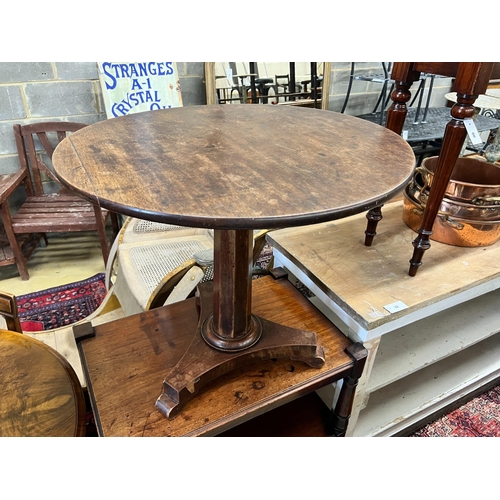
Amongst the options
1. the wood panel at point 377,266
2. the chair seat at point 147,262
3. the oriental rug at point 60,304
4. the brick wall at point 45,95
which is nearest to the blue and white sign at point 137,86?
the brick wall at point 45,95

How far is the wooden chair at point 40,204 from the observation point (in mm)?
2184

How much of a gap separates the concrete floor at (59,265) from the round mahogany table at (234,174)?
1629mm

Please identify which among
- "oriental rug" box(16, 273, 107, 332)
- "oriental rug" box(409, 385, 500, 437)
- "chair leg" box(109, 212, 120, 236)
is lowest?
"oriental rug" box(16, 273, 107, 332)

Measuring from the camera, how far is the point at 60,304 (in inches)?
85.6

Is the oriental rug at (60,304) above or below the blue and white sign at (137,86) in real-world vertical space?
below

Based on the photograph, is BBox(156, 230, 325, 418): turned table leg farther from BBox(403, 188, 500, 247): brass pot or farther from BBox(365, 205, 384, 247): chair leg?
BBox(403, 188, 500, 247): brass pot

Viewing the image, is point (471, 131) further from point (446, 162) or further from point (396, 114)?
point (396, 114)

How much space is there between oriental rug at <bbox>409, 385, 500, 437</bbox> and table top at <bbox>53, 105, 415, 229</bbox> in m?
1.14

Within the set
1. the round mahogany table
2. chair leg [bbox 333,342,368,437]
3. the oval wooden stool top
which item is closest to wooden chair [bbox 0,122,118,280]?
the oval wooden stool top

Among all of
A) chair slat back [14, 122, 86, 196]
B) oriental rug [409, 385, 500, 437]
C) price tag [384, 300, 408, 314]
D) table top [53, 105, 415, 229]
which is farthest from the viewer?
chair slat back [14, 122, 86, 196]

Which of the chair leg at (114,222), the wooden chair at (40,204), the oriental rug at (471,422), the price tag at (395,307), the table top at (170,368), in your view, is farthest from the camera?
the chair leg at (114,222)

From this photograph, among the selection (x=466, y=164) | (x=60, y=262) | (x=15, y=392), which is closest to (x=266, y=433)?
(x=15, y=392)

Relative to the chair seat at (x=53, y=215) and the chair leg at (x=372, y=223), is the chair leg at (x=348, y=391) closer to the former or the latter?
the chair leg at (x=372, y=223)

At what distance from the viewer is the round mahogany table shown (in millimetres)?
639
